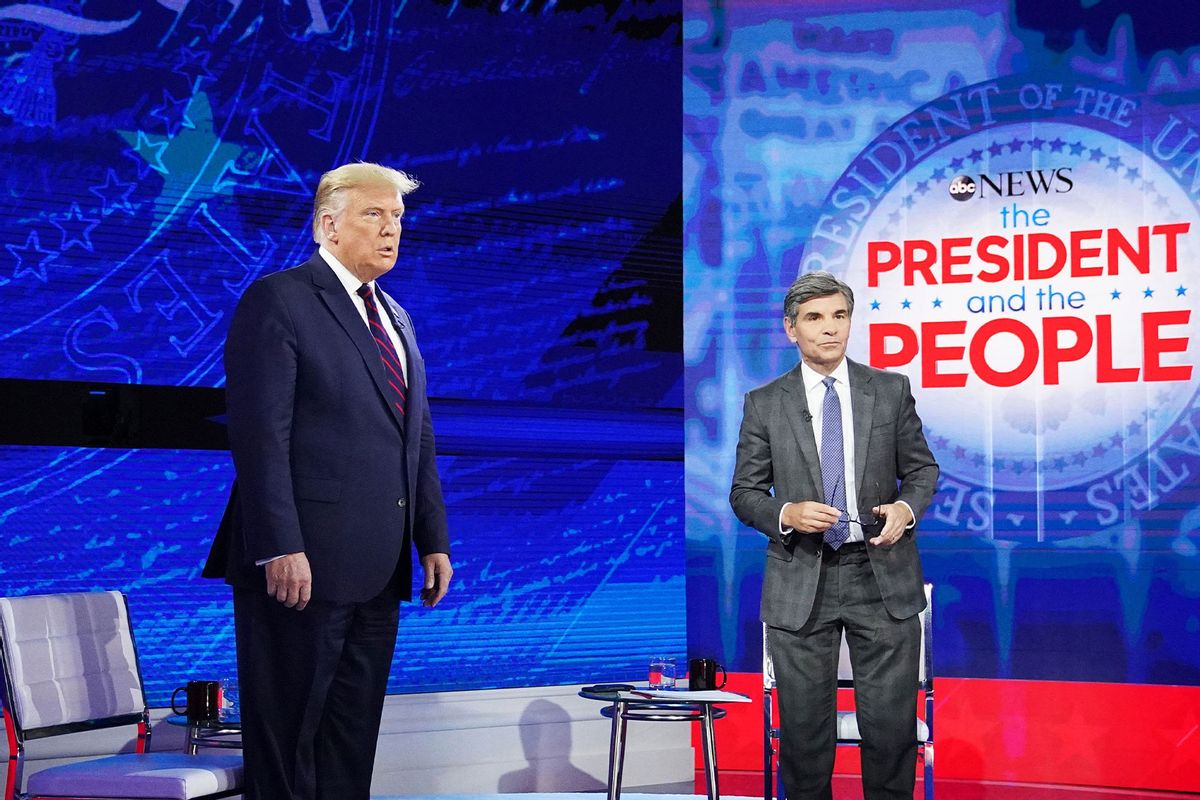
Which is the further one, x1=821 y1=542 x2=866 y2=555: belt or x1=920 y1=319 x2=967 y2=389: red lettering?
x1=920 y1=319 x2=967 y2=389: red lettering

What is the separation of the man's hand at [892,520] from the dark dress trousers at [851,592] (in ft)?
0.33

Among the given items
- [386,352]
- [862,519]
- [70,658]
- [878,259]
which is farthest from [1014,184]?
[70,658]

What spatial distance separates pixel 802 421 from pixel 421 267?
1894 millimetres

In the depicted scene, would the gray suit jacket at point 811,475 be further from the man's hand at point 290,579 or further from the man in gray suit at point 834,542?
the man's hand at point 290,579

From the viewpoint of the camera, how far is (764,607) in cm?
335

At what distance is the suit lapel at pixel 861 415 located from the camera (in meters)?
3.31

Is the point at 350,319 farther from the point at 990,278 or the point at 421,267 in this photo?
the point at 990,278

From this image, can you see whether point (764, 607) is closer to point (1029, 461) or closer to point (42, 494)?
point (1029, 461)

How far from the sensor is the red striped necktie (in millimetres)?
2818

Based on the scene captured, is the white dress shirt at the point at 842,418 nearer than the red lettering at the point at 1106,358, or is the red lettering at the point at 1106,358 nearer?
the white dress shirt at the point at 842,418

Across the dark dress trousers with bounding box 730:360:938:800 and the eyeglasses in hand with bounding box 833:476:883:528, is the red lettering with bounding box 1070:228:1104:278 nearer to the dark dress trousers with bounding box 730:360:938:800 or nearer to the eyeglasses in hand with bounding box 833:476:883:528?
the dark dress trousers with bounding box 730:360:938:800

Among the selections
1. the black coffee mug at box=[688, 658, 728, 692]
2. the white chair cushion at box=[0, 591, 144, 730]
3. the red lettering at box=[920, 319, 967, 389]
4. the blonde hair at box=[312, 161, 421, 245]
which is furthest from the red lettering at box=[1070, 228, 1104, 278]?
the white chair cushion at box=[0, 591, 144, 730]

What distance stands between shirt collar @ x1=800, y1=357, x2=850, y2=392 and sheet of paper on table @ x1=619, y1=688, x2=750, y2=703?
1094mm

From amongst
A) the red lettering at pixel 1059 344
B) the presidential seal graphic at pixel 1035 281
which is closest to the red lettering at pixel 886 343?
the presidential seal graphic at pixel 1035 281
